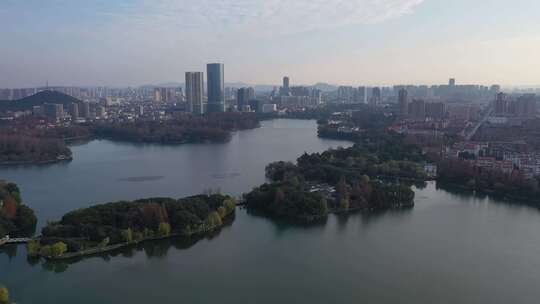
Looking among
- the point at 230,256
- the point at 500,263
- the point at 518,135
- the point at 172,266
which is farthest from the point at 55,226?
the point at 518,135

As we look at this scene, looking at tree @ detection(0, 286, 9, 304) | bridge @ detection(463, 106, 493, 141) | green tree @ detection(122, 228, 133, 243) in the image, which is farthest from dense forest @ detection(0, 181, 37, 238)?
bridge @ detection(463, 106, 493, 141)

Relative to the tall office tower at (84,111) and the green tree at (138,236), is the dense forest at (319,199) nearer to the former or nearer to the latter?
the green tree at (138,236)

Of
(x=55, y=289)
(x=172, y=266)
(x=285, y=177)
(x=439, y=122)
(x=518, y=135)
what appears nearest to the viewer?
(x=55, y=289)

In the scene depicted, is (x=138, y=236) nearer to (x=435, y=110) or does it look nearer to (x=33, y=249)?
(x=33, y=249)

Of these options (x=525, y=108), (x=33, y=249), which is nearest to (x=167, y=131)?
(x=33, y=249)

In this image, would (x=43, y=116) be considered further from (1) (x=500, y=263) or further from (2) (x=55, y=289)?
(1) (x=500, y=263)

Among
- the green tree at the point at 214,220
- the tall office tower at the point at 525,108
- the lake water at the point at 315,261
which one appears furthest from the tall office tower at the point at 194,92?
the green tree at the point at 214,220

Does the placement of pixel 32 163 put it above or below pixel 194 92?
below
